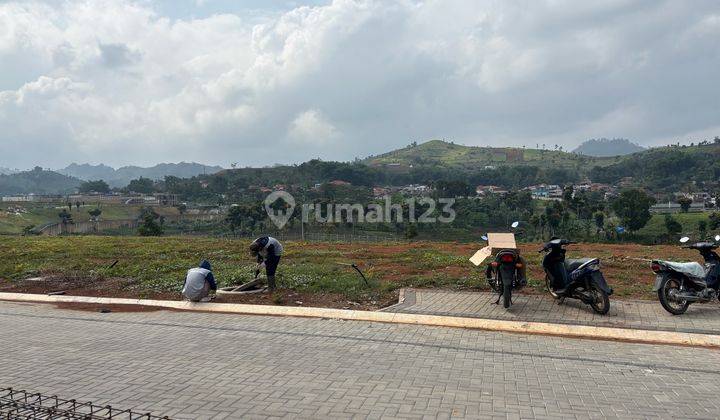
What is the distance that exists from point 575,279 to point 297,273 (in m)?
5.97

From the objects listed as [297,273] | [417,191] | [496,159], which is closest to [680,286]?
[297,273]

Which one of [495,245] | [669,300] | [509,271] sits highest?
[495,245]

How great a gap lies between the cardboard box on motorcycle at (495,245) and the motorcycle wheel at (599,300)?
137cm

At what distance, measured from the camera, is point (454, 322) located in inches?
316

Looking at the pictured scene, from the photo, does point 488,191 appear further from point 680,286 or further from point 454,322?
point 454,322

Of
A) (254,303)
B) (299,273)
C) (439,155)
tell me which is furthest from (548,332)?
(439,155)

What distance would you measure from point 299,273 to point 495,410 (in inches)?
299

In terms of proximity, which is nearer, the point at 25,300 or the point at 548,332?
the point at 548,332

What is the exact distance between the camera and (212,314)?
9273 millimetres

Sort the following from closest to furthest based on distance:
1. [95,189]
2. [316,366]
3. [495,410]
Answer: [495,410], [316,366], [95,189]

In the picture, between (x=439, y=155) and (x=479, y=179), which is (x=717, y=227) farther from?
(x=439, y=155)

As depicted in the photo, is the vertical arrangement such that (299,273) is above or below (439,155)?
below
